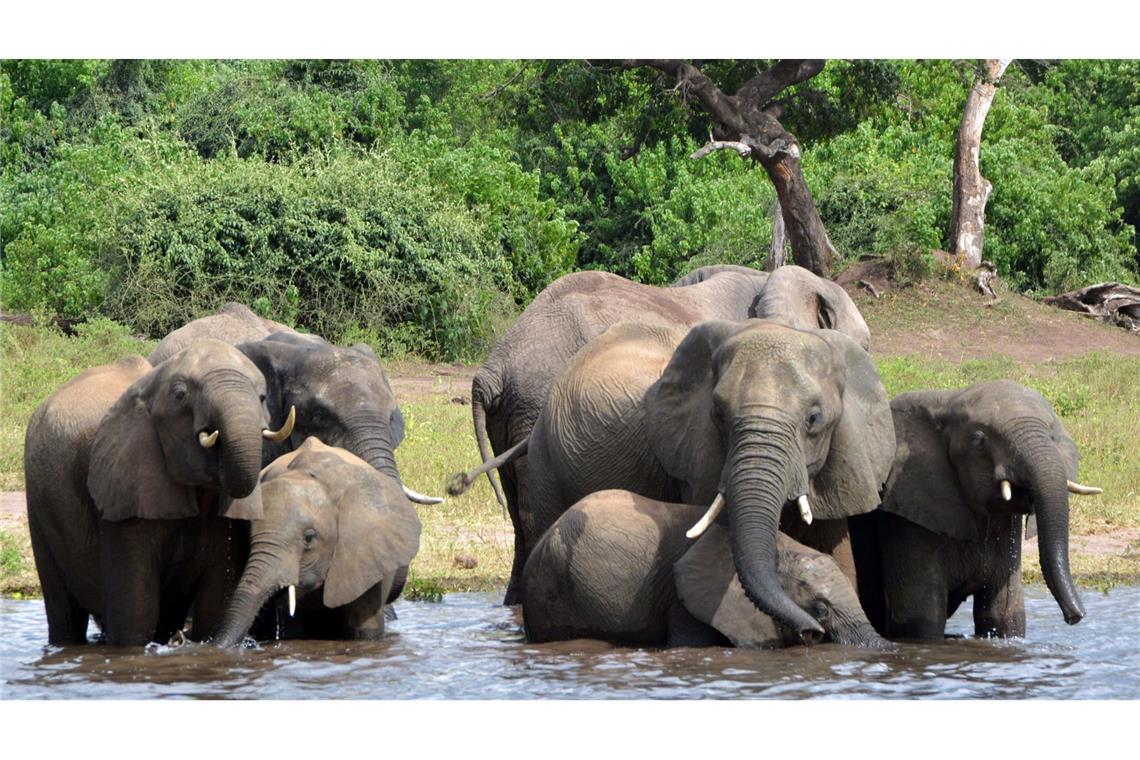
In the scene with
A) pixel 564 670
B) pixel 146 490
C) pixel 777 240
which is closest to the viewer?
pixel 564 670

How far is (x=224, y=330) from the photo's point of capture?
31.1 feet

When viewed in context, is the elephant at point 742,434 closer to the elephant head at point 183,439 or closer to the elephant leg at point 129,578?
the elephant head at point 183,439

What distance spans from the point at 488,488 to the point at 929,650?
17.1 feet

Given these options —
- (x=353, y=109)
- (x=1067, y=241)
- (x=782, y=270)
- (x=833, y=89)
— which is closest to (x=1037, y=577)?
(x=782, y=270)

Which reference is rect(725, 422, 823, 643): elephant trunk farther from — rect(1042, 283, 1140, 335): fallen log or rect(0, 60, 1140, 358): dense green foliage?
rect(1042, 283, 1140, 335): fallen log

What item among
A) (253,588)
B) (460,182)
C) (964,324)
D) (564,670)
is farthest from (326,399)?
(460,182)

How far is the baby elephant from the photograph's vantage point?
6.84 meters

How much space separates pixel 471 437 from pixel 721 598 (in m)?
6.62

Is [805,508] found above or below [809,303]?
below

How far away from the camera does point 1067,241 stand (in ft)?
73.8

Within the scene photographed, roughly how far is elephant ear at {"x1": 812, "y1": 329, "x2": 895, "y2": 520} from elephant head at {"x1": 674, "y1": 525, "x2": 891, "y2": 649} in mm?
212

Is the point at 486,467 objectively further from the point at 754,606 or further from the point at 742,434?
the point at 742,434

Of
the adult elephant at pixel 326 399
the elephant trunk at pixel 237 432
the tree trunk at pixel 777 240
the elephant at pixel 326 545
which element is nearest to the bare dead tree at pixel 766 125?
the tree trunk at pixel 777 240

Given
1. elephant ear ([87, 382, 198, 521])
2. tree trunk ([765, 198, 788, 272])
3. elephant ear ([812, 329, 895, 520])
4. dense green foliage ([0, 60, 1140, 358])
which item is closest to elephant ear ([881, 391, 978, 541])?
elephant ear ([812, 329, 895, 520])
